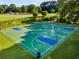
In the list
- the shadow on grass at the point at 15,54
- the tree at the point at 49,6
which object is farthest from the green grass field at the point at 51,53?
the tree at the point at 49,6

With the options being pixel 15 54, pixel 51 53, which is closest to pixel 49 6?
pixel 51 53

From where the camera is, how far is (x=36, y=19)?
4806 cm

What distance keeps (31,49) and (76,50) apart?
5.46 meters

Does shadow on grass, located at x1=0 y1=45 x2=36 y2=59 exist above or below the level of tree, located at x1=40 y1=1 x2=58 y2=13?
below

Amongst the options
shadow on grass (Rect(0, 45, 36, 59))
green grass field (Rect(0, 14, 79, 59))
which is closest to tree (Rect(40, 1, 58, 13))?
green grass field (Rect(0, 14, 79, 59))

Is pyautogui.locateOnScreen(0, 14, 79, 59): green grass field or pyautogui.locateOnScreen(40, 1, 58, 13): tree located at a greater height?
pyautogui.locateOnScreen(40, 1, 58, 13): tree

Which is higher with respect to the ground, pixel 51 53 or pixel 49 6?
pixel 49 6

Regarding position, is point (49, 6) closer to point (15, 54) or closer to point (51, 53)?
point (51, 53)

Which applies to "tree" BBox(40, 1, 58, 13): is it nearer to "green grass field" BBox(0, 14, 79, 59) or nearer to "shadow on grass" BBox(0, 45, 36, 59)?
"green grass field" BBox(0, 14, 79, 59)

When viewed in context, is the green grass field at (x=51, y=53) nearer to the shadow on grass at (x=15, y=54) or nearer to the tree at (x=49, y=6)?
the shadow on grass at (x=15, y=54)

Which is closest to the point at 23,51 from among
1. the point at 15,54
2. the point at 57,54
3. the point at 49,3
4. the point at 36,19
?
the point at 15,54

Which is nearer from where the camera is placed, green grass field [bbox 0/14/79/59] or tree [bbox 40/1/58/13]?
green grass field [bbox 0/14/79/59]

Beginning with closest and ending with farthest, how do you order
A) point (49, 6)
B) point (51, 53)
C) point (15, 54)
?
point (15, 54) → point (51, 53) → point (49, 6)

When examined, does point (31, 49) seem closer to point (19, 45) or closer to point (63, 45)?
point (19, 45)
